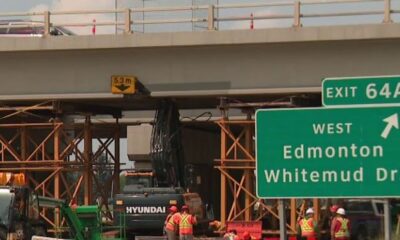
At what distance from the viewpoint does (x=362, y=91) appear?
998 cm

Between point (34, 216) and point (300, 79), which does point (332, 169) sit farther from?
point (300, 79)

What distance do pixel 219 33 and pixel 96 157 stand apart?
9.25 metres

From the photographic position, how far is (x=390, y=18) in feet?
90.7

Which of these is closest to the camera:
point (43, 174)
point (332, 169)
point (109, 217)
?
point (332, 169)

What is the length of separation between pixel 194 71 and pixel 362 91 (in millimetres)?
19928

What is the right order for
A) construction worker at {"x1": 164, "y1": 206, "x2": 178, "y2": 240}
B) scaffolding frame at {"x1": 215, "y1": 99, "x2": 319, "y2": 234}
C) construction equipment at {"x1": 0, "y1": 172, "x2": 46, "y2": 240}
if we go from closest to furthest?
construction equipment at {"x1": 0, "y1": 172, "x2": 46, "y2": 240} < construction worker at {"x1": 164, "y1": 206, "x2": 178, "y2": 240} < scaffolding frame at {"x1": 215, "y1": 99, "x2": 319, "y2": 234}

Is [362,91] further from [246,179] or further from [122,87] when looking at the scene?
[246,179]

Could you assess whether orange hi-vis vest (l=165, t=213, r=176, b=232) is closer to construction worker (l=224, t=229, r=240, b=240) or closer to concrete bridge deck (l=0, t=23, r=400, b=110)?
construction worker (l=224, t=229, r=240, b=240)

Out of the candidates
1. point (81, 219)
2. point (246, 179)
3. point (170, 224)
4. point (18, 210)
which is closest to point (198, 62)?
point (246, 179)

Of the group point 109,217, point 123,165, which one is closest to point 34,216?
point 109,217

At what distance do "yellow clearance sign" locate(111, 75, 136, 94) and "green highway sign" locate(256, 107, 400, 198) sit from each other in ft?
66.7

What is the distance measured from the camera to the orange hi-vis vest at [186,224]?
2673 cm

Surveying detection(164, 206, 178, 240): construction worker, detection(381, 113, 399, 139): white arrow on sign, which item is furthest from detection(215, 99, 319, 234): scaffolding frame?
detection(381, 113, 399, 139): white arrow on sign

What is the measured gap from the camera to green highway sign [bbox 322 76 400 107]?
32.2ft
